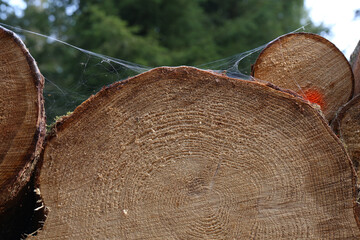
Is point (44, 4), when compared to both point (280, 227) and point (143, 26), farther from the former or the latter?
point (280, 227)

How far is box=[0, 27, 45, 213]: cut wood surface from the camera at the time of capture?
155 cm

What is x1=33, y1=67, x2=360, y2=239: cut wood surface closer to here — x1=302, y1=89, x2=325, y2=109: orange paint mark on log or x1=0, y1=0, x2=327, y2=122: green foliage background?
x1=302, y1=89, x2=325, y2=109: orange paint mark on log

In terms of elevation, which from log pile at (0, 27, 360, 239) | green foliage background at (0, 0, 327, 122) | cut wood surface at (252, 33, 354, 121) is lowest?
green foliage background at (0, 0, 327, 122)

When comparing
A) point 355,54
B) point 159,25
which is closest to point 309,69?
point 355,54

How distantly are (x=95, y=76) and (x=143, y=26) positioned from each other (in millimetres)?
8919

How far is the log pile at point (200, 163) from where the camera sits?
5.24ft

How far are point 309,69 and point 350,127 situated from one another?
15.1 inches

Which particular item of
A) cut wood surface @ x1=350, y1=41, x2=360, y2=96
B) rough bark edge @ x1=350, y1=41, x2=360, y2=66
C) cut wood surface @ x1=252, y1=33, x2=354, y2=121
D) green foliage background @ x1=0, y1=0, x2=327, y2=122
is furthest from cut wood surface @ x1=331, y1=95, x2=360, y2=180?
green foliage background @ x1=0, y1=0, x2=327, y2=122

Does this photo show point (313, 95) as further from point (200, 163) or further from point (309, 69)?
point (200, 163)

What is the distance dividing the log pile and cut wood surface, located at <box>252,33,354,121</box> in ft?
1.66

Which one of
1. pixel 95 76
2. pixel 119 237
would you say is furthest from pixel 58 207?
pixel 95 76

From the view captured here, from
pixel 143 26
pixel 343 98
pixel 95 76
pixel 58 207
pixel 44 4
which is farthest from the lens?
pixel 44 4

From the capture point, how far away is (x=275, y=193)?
163 centimetres

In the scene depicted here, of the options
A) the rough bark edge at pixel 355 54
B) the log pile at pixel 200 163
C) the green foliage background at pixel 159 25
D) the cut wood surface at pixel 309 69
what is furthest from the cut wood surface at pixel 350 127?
the green foliage background at pixel 159 25
